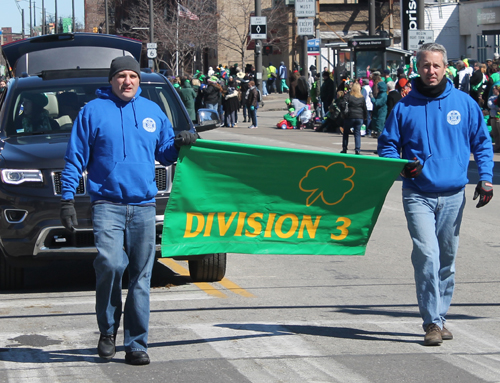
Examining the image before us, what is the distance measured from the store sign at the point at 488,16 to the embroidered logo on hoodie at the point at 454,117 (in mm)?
39872

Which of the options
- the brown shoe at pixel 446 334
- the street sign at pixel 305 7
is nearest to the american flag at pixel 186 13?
the street sign at pixel 305 7

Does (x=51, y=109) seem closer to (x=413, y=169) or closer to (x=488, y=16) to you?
(x=413, y=169)

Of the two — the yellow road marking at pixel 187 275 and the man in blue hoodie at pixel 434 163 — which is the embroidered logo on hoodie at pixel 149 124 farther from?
the yellow road marking at pixel 187 275

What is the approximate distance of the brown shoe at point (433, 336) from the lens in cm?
558

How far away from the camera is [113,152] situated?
5219 mm

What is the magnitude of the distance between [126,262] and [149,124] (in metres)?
0.88

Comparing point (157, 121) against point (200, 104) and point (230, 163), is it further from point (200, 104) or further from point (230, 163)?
point (200, 104)

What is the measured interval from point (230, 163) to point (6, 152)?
8.50 feet

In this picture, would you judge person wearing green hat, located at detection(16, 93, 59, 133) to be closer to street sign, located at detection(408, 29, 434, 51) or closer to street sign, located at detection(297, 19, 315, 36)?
street sign, located at detection(408, 29, 434, 51)

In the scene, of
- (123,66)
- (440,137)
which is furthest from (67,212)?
(440,137)

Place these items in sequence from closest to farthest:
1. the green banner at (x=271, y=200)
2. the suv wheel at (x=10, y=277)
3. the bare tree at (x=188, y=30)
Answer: the green banner at (x=271, y=200), the suv wheel at (x=10, y=277), the bare tree at (x=188, y=30)

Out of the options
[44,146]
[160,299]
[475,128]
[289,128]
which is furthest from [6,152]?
[289,128]

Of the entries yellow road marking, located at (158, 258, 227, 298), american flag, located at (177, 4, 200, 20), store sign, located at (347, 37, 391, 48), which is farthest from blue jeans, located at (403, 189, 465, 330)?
american flag, located at (177, 4, 200, 20)

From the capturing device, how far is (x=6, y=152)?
24.3 feet
